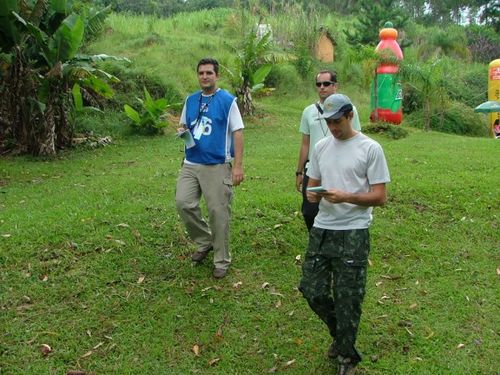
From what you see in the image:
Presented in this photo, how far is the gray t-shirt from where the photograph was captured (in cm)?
322

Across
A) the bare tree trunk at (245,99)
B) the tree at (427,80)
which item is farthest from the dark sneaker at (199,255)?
the tree at (427,80)

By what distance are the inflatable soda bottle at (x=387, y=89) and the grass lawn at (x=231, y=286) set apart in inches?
342

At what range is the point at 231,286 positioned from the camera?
4.82 metres

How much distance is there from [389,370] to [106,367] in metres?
1.88

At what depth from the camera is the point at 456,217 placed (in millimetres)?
6625

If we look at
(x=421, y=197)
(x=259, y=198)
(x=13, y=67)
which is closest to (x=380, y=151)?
(x=259, y=198)

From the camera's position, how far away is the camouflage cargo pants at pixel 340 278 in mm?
3305

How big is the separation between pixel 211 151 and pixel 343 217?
5.08 feet

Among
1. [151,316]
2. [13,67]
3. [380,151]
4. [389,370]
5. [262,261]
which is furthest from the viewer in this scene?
[13,67]

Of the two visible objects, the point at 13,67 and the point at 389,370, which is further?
the point at 13,67

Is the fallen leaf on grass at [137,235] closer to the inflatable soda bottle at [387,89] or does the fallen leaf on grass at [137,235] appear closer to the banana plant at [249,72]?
the banana plant at [249,72]

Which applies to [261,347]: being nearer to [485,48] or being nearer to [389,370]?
[389,370]

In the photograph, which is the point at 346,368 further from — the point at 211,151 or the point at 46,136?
the point at 46,136

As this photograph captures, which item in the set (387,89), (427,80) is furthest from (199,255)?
(387,89)
